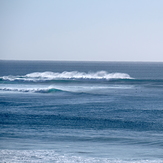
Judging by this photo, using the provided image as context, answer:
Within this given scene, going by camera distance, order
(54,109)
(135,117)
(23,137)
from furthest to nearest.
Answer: (54,109), (135,117), (23,137)

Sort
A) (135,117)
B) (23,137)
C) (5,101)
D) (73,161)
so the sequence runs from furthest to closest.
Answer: (5,101)
(135,117)
(23,137)
(73,161)

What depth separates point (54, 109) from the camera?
47.5m

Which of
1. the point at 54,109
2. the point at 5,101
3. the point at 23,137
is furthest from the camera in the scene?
the point at 5,101

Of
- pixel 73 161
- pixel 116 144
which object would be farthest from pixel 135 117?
pixel 73 161

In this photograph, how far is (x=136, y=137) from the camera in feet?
106

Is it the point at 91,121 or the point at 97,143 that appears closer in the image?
the point at 97,143

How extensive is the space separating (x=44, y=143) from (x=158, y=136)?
8854 mm

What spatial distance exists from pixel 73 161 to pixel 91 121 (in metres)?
13.9

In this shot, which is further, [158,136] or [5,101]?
[5,101]

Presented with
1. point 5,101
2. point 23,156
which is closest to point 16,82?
point 5,101

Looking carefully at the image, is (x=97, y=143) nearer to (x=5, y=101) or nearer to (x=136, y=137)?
(x=136, y=137)

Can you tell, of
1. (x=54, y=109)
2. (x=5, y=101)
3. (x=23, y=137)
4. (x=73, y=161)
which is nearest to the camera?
(x=73, y=161)

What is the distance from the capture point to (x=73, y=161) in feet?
83.7

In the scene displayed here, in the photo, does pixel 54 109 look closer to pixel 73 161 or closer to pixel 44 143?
pixel 44 143
